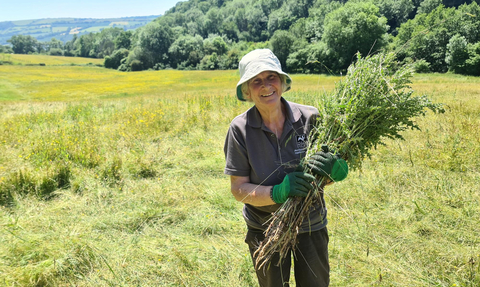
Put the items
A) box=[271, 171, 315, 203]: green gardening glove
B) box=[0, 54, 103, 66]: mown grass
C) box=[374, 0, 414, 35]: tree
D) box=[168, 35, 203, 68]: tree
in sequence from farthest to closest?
box=[168, 35, 203, 68]: tree < box=[374, 0, 414, 35]: tree < box=[0, 54, 103, 66]: mown grass < box=[271, 171, 315, 203]: green gardening glove

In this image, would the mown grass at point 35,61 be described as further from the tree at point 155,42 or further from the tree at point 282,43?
the tree at point 282,43

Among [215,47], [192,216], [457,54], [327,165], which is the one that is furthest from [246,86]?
[215,47]

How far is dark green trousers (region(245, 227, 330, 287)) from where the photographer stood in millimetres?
1818

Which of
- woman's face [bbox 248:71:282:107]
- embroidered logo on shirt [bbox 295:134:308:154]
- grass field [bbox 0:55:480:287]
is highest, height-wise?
woman's face [bbox 248:71:282:107]

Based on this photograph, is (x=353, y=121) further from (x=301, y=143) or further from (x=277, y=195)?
(x=277, y=195)

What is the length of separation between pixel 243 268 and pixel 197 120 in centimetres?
592

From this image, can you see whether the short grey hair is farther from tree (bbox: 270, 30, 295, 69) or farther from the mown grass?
the mown grass

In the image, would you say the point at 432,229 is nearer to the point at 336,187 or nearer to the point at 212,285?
the point at 336,187

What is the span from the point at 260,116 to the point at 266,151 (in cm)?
25

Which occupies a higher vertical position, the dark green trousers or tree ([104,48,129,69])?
tree ([104,48,129,69])

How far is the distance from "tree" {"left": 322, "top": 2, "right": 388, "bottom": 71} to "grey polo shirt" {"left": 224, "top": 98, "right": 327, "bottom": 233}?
4229cm

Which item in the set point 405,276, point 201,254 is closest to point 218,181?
point 201,254

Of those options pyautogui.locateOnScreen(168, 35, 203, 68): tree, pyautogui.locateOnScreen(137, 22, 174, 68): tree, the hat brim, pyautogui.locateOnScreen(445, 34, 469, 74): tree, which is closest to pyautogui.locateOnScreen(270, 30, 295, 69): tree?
pyautogui.locateOnScreen(168, 35, 203, 68): tree

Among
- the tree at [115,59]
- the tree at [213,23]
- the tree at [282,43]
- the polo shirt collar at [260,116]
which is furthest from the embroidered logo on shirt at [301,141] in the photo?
the tree at [213,23]
